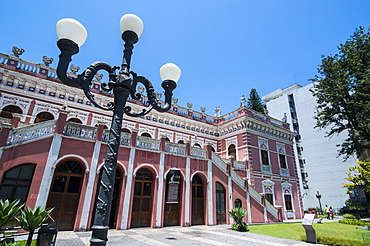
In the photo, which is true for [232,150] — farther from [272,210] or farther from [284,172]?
[272,210]

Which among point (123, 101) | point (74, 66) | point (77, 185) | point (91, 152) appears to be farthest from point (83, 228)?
point (74, 66)

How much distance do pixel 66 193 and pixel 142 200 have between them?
13.9ft

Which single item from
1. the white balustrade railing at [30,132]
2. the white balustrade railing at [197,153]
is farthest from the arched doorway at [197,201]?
the white balustrade railing at [30,132]

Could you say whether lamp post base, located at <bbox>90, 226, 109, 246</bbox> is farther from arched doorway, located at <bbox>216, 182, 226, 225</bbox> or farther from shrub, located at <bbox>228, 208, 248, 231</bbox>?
arched doorway, located at <bbox>216, 182, 226, 225</bbox>

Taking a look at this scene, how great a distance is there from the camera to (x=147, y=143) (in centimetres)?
1366

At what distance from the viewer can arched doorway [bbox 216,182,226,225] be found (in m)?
15.2

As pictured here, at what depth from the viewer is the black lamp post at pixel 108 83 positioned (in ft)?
11.5

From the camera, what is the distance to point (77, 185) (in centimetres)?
1120

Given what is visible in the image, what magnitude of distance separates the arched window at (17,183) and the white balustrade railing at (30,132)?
4.38ft

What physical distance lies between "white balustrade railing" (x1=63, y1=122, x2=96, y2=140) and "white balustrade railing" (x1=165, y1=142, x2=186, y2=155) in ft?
15.9

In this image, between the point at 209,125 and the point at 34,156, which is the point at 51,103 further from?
the point at 209,125

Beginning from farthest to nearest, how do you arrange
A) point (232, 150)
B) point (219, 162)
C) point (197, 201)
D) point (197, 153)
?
point (232, 150), point (219, 162), point (197, 153), point (197, 201)

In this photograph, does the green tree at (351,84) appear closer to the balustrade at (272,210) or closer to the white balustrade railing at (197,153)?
the balustrade at (272,210)

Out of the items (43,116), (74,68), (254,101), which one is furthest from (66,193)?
(254,101)
